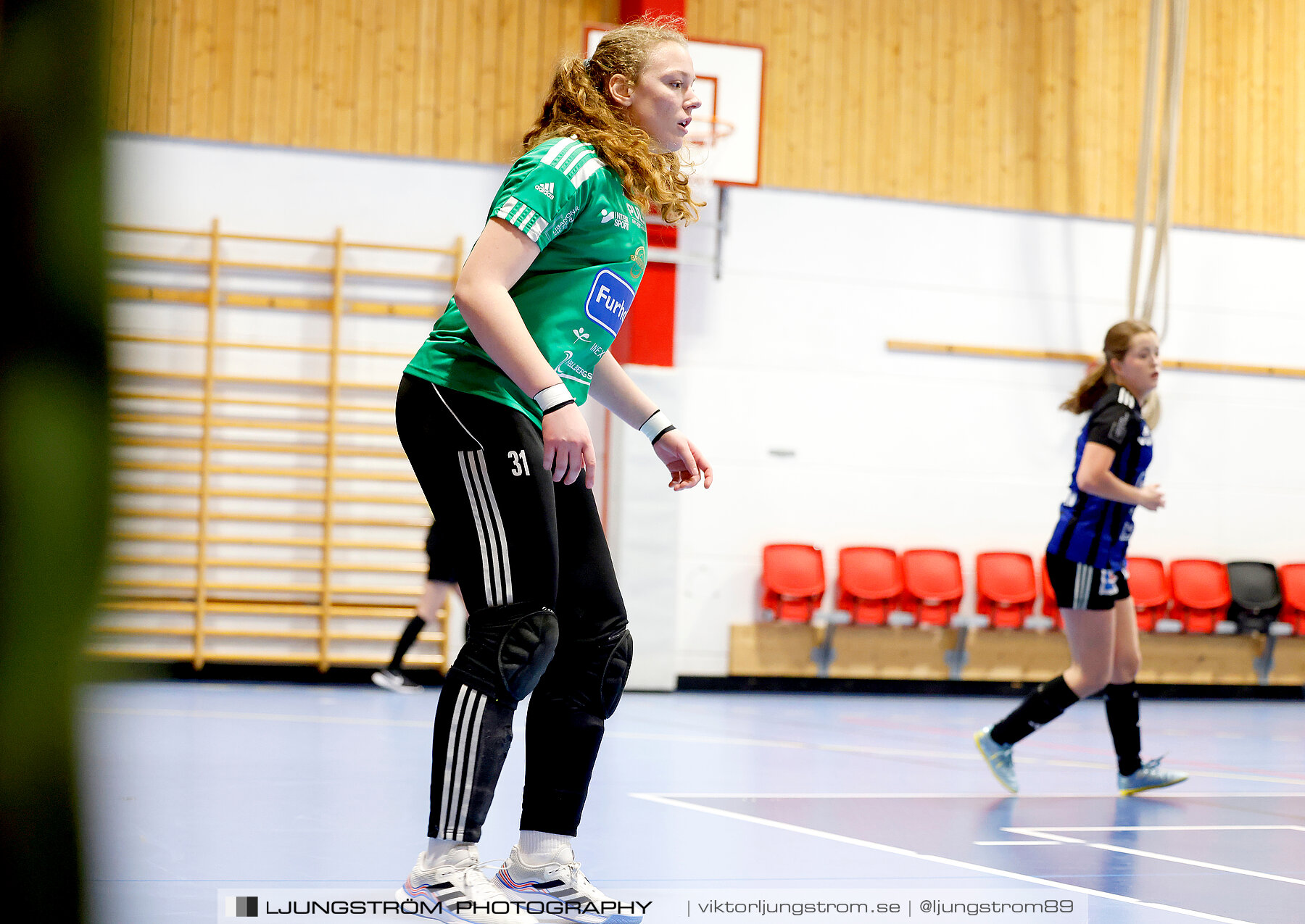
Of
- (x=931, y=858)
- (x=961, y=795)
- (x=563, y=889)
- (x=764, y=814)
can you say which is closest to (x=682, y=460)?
(x=563, y=889)

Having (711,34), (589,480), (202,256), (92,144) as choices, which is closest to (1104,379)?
(589,480)

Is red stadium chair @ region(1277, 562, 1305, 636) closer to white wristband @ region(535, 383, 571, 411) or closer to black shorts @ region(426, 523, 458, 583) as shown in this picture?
black shorts @ region(426, 523, 458, 583)

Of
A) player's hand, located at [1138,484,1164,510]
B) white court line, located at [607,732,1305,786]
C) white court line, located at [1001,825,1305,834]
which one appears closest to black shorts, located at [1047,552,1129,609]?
player's hand, located at [1138,484,1164,510]

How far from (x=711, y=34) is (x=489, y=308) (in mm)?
7585

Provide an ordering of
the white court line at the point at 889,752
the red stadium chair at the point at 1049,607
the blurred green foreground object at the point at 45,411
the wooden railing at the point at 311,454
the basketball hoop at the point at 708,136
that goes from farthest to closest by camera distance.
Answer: the red stadium chair at the point at 1049,607, the basketball hoop at the point at 708,136, the wooden railing at the point at 311,454, the white court line at the point at 889,752, the blurred green foreground object at the point at 45,411

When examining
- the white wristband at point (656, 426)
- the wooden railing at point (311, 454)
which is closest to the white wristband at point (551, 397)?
the white wristband at point (656, 426)

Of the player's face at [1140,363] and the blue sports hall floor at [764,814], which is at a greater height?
the player's face at [1140,363]

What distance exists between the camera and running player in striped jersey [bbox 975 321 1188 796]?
4352 mm

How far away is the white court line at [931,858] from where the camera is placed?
105 inches

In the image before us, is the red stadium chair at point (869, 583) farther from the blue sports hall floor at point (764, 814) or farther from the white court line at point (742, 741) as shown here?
the white court line at point (742, 741)

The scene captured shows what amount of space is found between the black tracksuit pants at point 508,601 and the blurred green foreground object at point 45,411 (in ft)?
6.46

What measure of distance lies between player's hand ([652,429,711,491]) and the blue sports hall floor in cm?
81

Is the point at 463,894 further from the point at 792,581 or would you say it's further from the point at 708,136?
the point at 708,136

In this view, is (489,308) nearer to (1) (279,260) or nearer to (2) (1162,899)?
(2) (1162,899)
